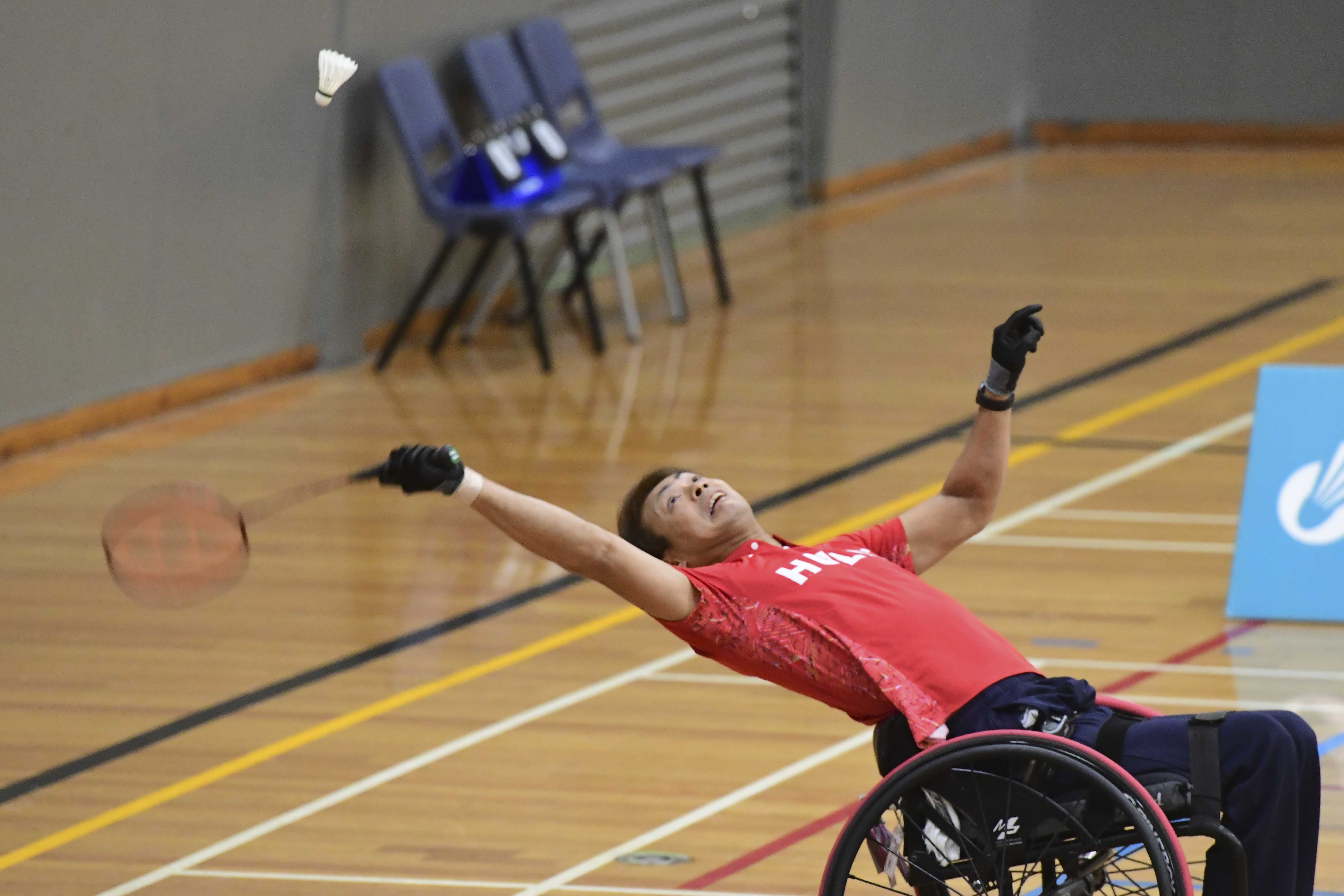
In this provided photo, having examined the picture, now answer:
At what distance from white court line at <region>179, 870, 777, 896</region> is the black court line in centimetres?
71

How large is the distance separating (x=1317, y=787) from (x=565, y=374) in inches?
228

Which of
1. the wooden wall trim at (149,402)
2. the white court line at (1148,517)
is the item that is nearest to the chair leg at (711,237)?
the wooden wall trim at (149,402)

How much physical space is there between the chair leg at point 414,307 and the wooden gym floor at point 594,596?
4.0 inches

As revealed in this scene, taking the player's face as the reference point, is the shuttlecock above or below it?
above

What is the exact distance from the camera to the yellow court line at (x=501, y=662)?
4.45 meters

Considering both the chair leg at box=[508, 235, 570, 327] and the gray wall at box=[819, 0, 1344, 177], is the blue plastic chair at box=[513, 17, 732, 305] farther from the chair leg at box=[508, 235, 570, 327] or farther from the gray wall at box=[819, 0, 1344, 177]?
the gray wall at box=[819, 0, 1344, 177]

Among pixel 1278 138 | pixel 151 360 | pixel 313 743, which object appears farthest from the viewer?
pixel 1278 138

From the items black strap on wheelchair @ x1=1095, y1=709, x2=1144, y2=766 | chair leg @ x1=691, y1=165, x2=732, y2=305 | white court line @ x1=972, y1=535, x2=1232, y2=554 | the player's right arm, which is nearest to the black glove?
the player's right arm

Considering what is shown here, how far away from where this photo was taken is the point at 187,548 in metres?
3.49

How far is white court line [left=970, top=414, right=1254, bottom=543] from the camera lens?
21.3 feet

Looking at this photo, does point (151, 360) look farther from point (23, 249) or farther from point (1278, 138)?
point (1278, 138)

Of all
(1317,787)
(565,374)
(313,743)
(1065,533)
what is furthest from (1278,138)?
(1317,787)

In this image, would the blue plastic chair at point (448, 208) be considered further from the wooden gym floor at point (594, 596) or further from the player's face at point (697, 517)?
the player's face at point (697, 517)

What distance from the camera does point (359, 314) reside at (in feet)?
30.0
